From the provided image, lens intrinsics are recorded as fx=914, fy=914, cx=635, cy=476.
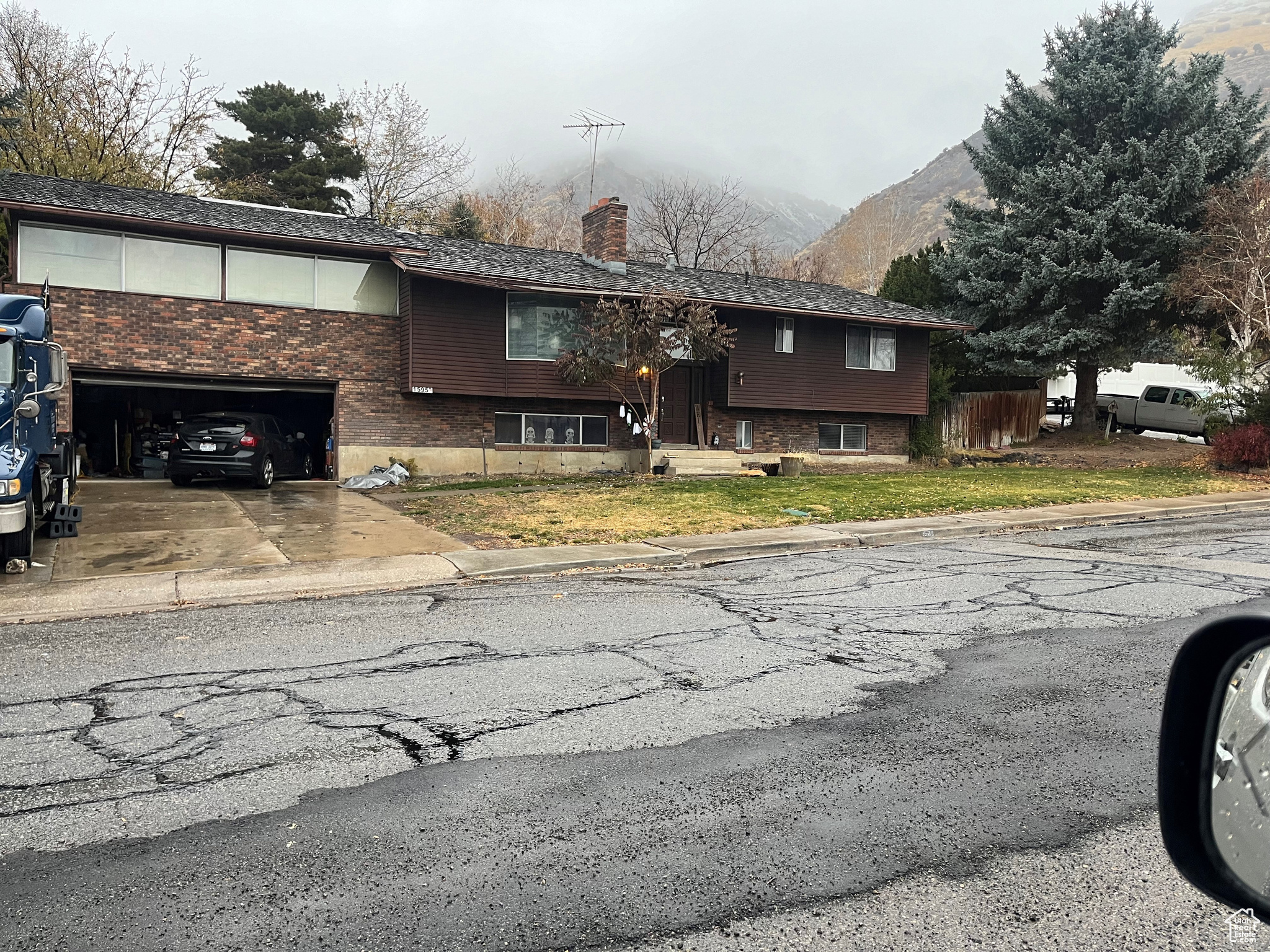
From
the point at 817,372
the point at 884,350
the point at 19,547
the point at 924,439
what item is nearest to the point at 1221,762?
the point at 19,547

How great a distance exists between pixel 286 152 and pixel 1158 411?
3880 centimetres

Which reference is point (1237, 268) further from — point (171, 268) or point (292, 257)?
point (171, 268)

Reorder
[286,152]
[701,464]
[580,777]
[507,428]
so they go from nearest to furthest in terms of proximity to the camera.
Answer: [580,777]
[701,464]
[507,428]
[286,152]

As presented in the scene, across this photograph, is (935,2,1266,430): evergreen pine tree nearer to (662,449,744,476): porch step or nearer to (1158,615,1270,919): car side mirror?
(662,449,744,476): porch step

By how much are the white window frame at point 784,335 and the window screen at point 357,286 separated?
425 inches

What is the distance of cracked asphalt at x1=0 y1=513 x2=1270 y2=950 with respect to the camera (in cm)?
310

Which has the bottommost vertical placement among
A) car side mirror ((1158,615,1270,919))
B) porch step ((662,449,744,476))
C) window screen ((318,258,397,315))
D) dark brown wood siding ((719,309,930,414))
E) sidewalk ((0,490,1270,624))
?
sidewalk ((0,490,1270,624))

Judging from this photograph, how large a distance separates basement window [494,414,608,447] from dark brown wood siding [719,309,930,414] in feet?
13.0

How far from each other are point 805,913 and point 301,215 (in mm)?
23944

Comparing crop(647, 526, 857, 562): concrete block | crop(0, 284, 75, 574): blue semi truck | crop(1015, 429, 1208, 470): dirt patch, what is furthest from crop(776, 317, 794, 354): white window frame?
crop(0, 284, 75, 574): blue semi truck

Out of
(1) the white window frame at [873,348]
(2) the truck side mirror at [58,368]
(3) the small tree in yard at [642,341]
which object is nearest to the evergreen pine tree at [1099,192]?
(1) the white window frame at [873,348]

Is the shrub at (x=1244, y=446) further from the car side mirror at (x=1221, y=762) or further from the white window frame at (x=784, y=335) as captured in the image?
the car side mirror at (x=1221, y=762)

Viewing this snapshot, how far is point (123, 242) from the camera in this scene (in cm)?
2002

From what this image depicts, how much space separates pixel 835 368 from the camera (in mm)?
27500
